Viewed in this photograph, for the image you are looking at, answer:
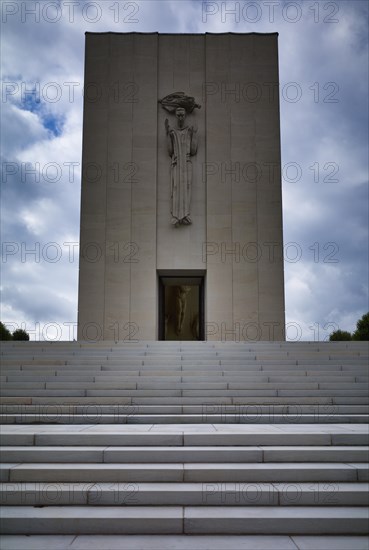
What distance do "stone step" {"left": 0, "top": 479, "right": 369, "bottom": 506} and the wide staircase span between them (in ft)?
0.03

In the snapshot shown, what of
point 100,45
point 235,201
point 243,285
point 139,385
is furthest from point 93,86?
point 139,385

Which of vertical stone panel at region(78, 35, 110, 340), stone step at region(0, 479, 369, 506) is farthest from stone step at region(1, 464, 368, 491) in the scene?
vertical stone panel at region(78, 35, 110, 340)

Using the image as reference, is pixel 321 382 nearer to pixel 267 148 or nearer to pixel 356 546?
pixel 356 546

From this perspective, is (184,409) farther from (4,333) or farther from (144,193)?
(4,333)

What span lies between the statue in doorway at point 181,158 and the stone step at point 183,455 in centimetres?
1511

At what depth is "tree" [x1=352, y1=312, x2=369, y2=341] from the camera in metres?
24.5

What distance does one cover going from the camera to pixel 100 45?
21.8 m

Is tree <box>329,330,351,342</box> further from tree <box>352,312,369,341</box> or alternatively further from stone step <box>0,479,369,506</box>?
stone step <box>0,479,369,506</box>

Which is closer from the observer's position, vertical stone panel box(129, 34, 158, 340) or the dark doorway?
vertical stone panel box(129, 34, 158, 340)

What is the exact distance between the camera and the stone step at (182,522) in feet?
15.9

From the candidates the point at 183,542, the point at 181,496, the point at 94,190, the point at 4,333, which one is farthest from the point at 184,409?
the point at 4,333

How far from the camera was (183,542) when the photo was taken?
4.64 meters

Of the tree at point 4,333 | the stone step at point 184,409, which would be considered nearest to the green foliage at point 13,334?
the tree at point 4,333

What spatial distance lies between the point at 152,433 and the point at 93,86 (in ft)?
60.9
